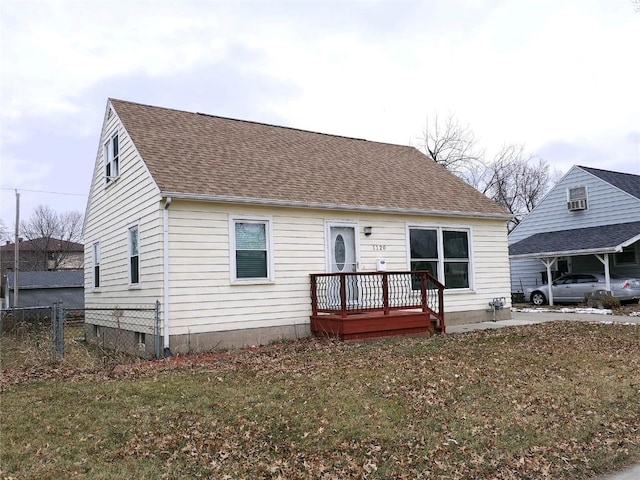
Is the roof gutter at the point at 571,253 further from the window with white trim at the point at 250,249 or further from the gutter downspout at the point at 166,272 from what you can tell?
the gutter downspout at the point at 166,272

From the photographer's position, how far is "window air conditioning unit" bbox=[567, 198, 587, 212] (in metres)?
23.8

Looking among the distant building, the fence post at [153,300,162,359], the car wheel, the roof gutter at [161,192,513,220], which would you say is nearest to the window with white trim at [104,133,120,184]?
the roof gutter at [161,192,513,220]

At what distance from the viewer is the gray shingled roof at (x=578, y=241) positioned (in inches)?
779

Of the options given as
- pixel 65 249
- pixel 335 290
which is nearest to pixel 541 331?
pixel 335 290

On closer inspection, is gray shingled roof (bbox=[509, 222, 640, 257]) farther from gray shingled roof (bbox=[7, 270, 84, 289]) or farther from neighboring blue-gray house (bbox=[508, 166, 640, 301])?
gray shingled roof (bbox=[7, 270, 84, 289])

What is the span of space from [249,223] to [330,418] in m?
6.41

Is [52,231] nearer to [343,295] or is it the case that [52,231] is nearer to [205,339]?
[205,339]

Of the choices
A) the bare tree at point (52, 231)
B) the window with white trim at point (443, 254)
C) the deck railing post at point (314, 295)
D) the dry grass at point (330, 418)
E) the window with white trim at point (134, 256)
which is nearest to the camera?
the dry grass at point (330, 418)

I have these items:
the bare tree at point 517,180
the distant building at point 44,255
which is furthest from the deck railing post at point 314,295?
the distant building at point 44,255

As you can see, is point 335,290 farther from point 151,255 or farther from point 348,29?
point 348,29

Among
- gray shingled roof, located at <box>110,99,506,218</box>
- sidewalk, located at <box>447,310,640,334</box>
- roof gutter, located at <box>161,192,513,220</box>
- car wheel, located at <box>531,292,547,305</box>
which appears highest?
gray shingled roof, located at <box>110,99,506,218</box>

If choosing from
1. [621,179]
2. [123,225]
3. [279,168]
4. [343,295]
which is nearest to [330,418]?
[343,295]

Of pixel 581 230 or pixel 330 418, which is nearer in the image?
pixel 330 418

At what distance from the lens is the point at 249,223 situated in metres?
11.1
